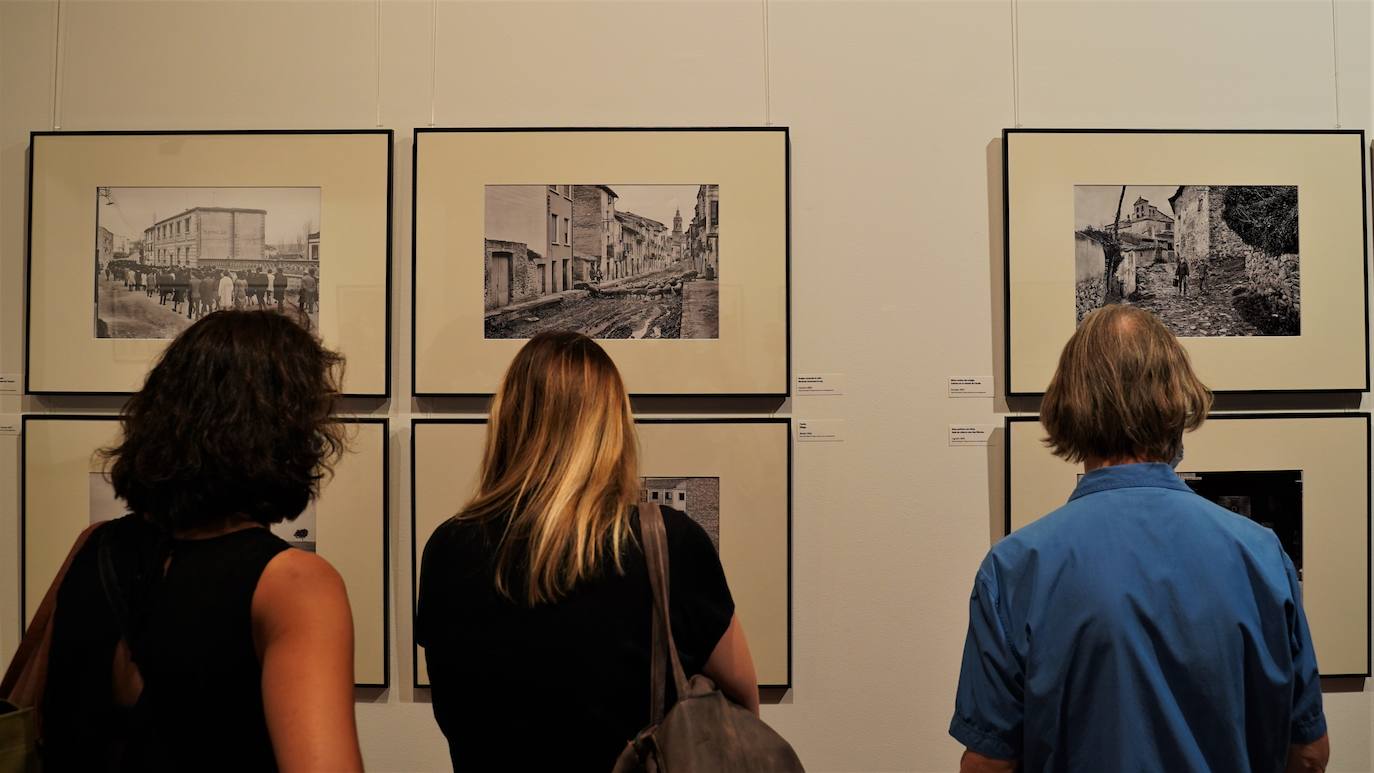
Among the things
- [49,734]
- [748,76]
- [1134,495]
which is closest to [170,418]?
[49,734]

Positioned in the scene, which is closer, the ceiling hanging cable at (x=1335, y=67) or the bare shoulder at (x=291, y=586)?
the bare shoulder at (x=291, y=586)

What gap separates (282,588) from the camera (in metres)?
1.20

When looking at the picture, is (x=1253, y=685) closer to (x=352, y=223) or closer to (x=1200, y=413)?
(x=1200, y=413)

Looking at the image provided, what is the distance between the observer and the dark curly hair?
1240 millimetres

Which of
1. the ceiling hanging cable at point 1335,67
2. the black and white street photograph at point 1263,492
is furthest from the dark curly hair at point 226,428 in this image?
the ceiling hanging cable at point 1335,67

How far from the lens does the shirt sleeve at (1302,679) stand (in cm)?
158

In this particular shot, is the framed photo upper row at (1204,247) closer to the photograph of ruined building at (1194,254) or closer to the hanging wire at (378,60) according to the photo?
the photograph of ruined building at (1194,254)

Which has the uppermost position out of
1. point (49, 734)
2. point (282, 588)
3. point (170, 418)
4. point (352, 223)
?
point (352, 223)

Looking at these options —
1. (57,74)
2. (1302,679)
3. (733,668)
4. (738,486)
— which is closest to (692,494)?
(738,486)

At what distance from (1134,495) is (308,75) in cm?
236

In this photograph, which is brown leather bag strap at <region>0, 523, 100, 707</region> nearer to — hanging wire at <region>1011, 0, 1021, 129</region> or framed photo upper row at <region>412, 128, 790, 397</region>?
framed photo upper row at <region>412, 128, 790, 397</region>

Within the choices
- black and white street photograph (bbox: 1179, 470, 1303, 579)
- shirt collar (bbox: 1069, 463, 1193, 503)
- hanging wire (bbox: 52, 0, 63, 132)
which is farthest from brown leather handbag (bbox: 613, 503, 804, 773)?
hanging wire (bbox: 52, 0, 63, 132)
